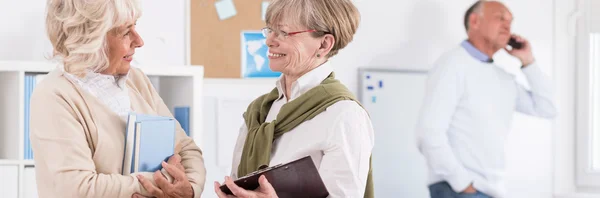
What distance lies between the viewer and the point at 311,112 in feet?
5.88

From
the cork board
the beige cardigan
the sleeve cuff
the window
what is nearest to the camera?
the beige cardigan

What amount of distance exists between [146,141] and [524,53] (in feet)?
12.5

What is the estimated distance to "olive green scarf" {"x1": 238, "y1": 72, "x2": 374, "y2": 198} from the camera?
1.80m

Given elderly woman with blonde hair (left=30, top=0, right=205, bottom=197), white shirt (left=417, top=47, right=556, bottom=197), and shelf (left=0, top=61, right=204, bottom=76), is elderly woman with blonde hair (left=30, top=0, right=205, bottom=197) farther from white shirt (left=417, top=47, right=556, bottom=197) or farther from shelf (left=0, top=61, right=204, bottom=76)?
white shirt (left=417, top=47, right=556, bottom=197)

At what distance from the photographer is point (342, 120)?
176cm

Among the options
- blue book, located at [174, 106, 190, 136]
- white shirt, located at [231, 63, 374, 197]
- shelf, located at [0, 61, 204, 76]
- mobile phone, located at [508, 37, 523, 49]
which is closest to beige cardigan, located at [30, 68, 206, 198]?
white shirt, located at [231, 63, 374, 197]

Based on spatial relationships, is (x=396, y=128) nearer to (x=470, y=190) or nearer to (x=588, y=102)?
(x=470, y=190)

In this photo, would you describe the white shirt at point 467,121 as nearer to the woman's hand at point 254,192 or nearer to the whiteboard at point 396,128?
the whiteboard at point 396,128

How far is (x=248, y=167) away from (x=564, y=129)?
12.8ft

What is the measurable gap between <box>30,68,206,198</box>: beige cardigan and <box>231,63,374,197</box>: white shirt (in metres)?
0.33

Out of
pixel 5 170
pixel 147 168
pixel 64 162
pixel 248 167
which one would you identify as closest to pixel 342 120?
pixel 248 167

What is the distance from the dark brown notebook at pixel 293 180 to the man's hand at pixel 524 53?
3.57 meters

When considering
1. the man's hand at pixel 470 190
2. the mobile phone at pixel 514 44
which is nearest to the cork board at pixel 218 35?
the man's hand at pixel 470 190

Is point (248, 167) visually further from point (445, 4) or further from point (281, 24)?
point (445, 4)
